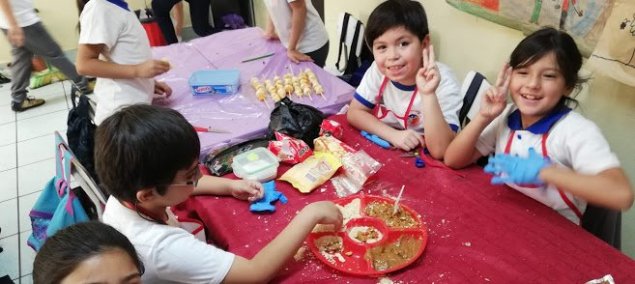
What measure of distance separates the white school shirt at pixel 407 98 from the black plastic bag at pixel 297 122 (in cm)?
28

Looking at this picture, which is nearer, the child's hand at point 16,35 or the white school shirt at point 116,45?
the white school shirt at point 116,45

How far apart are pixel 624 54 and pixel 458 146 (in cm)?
70

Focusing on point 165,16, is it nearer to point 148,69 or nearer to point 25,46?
point 25,46

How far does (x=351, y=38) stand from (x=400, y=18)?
1485 millimetres

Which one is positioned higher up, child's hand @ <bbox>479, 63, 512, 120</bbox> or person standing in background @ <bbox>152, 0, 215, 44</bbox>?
child's hand @ <bbox>479, 63, 512, 120</bbox>

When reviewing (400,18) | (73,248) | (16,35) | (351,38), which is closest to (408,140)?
(400,18)

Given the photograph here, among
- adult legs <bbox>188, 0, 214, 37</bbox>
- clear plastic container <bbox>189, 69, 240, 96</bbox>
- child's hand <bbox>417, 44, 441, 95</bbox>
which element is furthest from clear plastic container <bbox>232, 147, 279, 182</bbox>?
adult legs <bbox>188, 0, 214, 37</bbox>

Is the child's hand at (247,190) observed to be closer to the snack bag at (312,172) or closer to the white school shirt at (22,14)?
the snack bag at (312,172)

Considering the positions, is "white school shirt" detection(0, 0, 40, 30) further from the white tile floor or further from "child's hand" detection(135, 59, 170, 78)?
"child's hand" detection(135, 59, 170, 78)

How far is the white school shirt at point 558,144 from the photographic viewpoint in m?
1.25

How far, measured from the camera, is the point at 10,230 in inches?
108

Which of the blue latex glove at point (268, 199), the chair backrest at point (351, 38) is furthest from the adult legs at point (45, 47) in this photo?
the blue latex glove at point (268, 199)

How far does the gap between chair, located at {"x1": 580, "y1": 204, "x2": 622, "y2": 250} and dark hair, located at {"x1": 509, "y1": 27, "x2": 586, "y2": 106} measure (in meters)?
0.37

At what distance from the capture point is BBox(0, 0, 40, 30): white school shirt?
11.6ft
